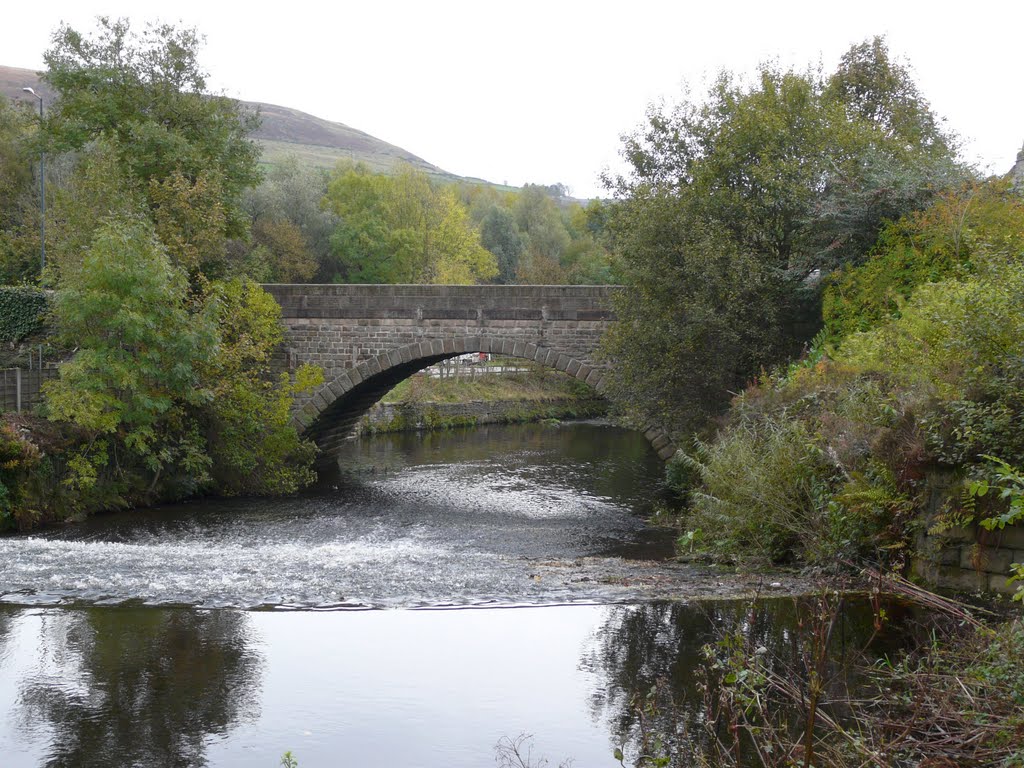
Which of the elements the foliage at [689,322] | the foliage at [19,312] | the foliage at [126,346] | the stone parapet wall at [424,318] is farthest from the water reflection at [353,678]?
the foliage at [19,312]

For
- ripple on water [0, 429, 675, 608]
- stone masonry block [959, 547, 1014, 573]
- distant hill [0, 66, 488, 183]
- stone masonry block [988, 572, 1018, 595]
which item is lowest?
ripple on water [0, 429, 675, 608]

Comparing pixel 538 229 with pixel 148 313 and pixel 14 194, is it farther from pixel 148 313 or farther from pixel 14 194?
pixel 148 313

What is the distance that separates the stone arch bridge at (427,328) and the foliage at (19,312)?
16.9ft

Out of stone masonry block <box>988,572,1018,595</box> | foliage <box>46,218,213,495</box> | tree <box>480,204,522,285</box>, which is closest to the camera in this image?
stone masonry block <box>988,572,1018,595</box>

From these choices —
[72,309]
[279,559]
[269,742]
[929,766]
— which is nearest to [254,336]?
[72,309]

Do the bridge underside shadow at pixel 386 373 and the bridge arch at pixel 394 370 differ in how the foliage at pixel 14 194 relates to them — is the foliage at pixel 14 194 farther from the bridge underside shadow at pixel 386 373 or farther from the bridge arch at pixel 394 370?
the bridge arch at pixel 394 370

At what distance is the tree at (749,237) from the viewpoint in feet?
61.4

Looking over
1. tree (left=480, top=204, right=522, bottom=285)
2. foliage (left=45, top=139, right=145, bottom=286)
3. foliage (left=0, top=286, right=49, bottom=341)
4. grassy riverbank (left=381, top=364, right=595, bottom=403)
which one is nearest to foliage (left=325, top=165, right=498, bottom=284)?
tree (left=480, top=204, right=522, bottom=285)

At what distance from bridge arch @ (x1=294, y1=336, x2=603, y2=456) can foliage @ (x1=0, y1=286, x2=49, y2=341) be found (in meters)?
6.33

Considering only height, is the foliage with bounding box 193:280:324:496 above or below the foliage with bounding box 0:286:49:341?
below

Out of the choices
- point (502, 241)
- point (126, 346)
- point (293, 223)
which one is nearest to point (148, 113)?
point (126, 346)

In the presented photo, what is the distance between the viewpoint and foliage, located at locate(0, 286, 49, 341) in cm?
2247

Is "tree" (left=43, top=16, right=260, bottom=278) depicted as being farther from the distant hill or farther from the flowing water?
the distant hill

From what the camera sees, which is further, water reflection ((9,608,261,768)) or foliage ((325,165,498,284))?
foliage ((325,165,498,284))
